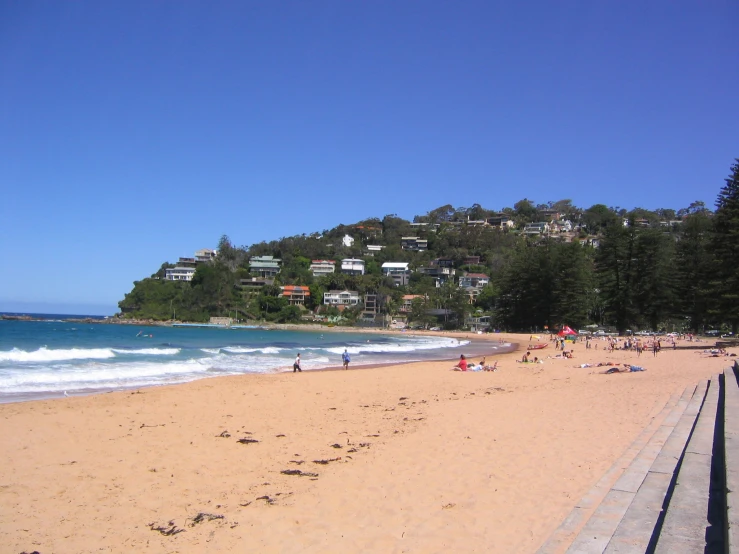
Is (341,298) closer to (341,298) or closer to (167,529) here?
(341,298)

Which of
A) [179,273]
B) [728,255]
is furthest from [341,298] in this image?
[728,255]

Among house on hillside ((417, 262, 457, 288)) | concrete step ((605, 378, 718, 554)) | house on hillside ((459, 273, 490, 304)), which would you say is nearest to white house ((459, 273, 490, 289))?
house on hillside ((459, 273, 490, 304))

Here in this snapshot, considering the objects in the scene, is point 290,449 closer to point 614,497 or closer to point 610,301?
point 614,497

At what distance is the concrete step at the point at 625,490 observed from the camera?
400 centimetres

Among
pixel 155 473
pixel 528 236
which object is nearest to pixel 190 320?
pixel 528 236

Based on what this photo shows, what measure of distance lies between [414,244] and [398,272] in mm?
27714

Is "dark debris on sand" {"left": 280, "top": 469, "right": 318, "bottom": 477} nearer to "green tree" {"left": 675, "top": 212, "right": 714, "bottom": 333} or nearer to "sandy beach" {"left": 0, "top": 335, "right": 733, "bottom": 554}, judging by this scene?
"sandy beach" {"left": 0, "top": 335, "right": 733, "bottom": 554}

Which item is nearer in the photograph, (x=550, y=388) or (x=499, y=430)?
(x=499, y=430)

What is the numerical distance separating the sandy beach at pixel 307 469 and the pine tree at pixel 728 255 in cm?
2059

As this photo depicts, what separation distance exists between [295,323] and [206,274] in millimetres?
22392

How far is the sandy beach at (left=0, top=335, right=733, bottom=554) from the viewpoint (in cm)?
486

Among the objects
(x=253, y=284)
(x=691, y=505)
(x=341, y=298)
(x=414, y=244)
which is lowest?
(x=691, y=505)

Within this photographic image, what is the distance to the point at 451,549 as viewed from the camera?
439 cm

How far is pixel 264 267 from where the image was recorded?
120625 millimetres
